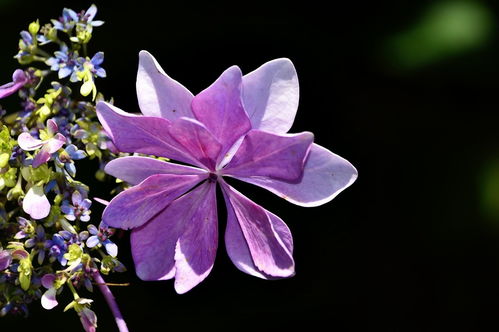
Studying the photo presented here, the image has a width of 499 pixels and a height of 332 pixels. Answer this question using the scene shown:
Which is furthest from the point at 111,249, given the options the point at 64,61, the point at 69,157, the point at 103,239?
the point at 64,61

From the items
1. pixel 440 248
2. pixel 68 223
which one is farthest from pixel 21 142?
pixel 440 248

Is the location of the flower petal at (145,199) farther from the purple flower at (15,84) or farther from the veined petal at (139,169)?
the purple flower at (15,84)

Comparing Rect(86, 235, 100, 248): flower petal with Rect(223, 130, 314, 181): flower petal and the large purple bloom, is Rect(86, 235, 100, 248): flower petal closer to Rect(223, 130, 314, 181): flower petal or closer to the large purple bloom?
the large purple bloom

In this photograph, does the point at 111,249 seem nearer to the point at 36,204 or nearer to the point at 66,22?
the point at 36,204

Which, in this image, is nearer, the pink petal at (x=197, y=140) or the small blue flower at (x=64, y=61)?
the pink petal at (x=197, y=140)

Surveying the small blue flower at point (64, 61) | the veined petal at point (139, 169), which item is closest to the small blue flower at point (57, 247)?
the veined petal at point (139, 169)

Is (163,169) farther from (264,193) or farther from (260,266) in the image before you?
(264,193)
